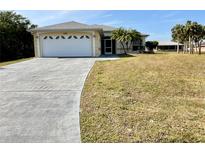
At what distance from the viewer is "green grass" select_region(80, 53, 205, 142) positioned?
5.29 metres

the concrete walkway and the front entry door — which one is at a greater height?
A: the front entry door

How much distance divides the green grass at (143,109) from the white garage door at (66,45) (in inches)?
575

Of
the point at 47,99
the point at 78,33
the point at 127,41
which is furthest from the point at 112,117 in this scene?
the point at 127,41

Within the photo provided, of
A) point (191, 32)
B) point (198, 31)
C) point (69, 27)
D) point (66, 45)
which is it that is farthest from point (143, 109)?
point (198, 31)

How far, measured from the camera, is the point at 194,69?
1388 cm

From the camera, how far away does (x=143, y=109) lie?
6.92 meters

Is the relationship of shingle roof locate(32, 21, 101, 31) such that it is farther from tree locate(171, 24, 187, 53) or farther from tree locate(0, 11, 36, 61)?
tree locate(171, 24, 187, 53)

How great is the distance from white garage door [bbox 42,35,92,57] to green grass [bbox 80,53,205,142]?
14608 millimetres

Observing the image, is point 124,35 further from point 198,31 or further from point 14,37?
point 198,31

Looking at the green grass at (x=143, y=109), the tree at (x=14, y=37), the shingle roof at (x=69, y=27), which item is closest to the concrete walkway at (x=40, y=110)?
the green grass at (x=143, y=109)

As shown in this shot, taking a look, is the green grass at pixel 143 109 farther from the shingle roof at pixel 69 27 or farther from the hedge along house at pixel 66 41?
the shingle roof at pixel 69 27

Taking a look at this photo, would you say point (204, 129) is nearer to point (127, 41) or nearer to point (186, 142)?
point (186, 142)

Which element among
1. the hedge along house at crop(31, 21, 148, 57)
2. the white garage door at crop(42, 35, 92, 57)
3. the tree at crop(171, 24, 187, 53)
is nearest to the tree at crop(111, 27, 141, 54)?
the hedge along house at crop(31, 21, 148, 57)
